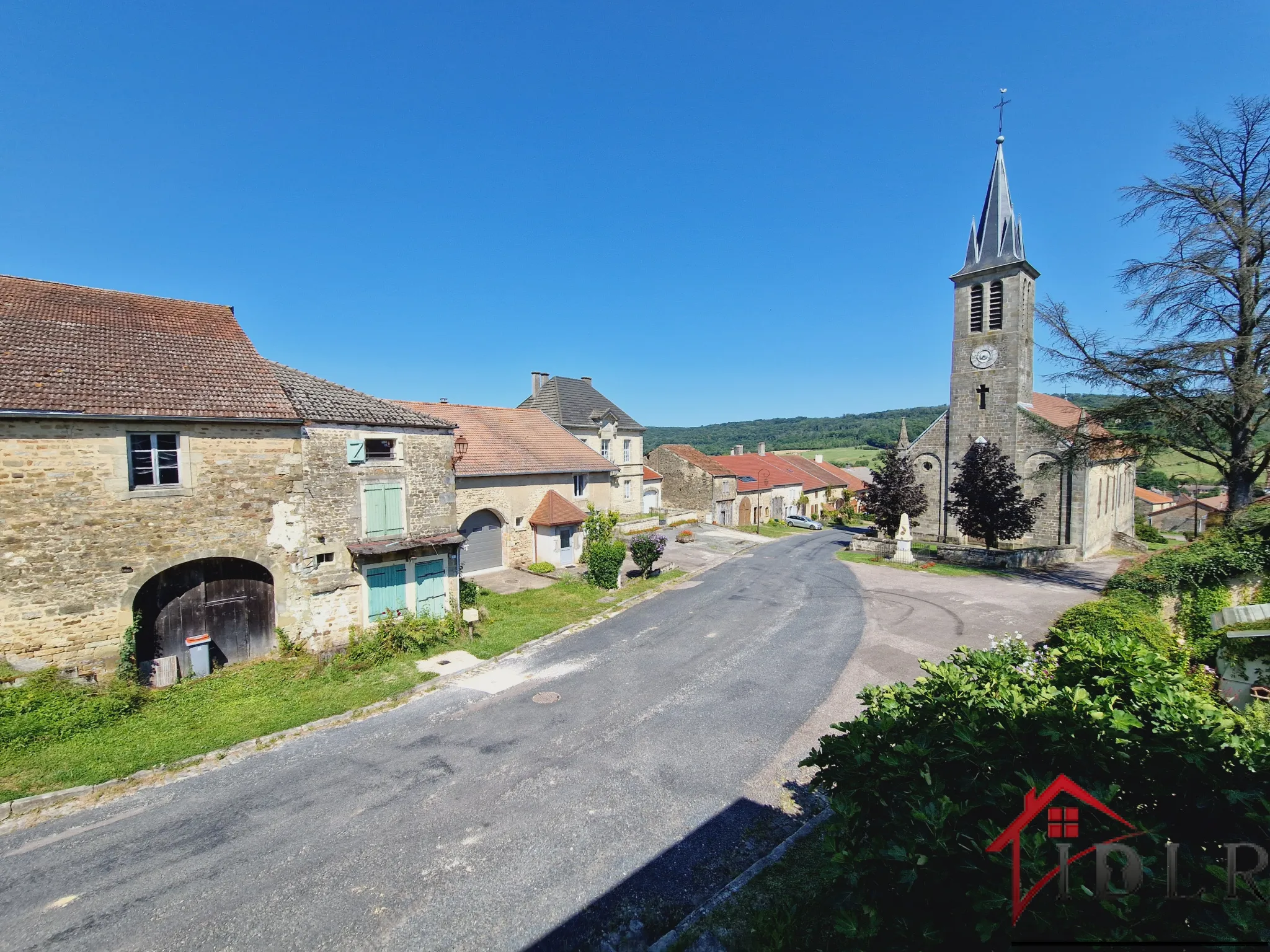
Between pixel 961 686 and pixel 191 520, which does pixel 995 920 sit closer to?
pixel 961 686

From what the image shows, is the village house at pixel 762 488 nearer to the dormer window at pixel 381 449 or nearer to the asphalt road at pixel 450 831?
the dormer window at pixel 381 449

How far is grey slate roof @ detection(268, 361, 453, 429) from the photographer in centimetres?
1255

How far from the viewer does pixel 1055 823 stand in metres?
3.28

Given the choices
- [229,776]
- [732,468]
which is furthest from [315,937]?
[732,468]

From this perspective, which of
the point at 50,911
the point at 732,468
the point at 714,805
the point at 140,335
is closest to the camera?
the point at 50,911

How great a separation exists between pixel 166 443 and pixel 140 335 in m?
3.31

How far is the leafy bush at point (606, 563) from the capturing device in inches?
733

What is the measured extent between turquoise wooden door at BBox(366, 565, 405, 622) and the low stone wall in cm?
1999

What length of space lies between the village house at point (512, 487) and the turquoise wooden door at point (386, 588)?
Result: 239 inches

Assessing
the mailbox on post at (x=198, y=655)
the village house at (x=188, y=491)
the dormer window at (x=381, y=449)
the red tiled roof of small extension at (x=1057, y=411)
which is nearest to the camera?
the village house at (x=188, y=491)

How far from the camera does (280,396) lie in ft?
40.4

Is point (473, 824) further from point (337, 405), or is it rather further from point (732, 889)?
point (337, 405)

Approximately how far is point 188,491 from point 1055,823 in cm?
1413

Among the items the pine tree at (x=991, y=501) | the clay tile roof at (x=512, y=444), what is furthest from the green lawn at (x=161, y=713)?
the pine tree at (x=991, y=501)
